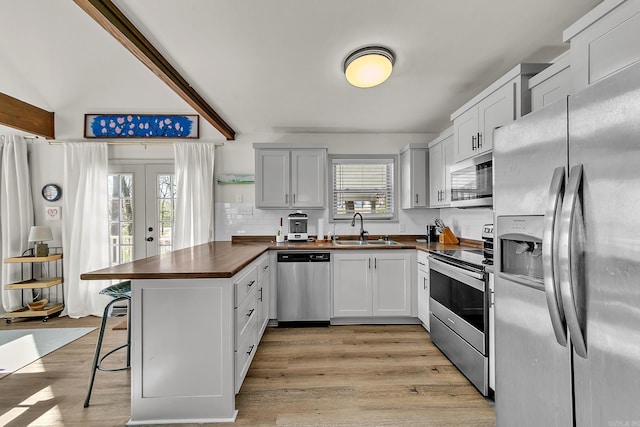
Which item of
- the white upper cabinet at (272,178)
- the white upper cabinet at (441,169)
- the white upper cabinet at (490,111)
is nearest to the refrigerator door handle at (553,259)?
the white upper cabinet at (490,111)

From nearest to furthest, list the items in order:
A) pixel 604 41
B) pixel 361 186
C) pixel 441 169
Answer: pixel 604 41 < pixel 441 169 < pixel 361 186

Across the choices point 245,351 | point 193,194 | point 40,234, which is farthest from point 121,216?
point 245,351

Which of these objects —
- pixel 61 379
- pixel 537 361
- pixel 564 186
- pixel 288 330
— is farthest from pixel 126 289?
pixel 564 186

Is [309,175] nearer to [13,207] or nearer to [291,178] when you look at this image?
[291,178]

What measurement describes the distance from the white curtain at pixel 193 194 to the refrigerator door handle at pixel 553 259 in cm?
357

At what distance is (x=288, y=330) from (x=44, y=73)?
3951 millimetres

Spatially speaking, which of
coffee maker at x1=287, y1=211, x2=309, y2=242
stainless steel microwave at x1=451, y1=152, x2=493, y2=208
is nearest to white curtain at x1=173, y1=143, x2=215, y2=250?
coffee maker at x1=287, y1=211, x2=309, y2=242

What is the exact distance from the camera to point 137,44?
2023 mm

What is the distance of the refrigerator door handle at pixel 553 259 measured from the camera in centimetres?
108

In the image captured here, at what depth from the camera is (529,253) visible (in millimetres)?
1395

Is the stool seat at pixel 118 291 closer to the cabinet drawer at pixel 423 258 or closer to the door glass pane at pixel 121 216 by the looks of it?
the door glass pane at pixel 121 216

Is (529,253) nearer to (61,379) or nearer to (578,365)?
(578,365)

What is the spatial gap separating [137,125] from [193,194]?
120 centimetres

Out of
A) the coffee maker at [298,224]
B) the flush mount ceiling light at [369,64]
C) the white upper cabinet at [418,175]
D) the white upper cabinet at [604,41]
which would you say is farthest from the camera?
the coffee maker at [298,224]
